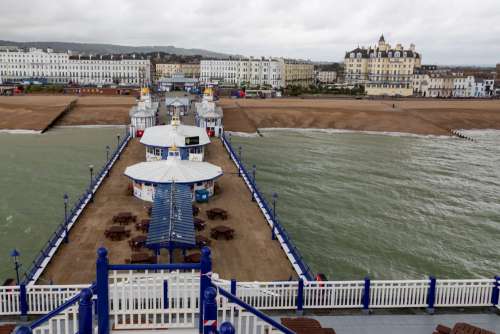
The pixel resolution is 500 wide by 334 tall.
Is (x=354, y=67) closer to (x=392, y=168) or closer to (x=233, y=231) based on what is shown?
(x=392, y=168)

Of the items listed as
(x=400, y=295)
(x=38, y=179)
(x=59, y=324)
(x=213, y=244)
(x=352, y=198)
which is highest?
(x=59, y=324)

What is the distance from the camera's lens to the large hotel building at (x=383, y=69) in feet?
423

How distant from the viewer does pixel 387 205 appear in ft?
108

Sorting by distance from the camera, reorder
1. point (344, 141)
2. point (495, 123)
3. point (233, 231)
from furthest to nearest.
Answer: point (495, 123)
point (344, 141)
point (233, 231)

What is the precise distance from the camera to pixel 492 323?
12.1 meters

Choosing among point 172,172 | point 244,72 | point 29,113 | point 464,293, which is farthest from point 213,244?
point 244,72

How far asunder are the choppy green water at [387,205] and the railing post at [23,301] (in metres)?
13.2

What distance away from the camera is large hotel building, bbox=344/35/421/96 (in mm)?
129000

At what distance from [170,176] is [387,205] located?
15205mm

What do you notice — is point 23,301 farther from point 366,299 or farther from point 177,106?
point 177,106

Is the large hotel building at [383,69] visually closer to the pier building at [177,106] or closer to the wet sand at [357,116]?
the wet sand at [357,116]

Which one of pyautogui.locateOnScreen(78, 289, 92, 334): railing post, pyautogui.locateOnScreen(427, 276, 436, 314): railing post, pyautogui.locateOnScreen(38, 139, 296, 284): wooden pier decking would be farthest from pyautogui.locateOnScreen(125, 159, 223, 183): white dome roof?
pyautogui.locateOnScreen(78, 289, 92, 334): railing post

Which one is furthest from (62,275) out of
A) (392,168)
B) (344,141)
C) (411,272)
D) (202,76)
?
(202,76)

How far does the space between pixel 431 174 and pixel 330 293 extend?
3430 cm
